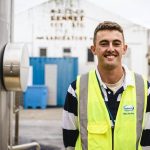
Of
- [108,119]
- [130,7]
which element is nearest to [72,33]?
[130,7]

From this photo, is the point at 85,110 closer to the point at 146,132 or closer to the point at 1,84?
the point at 146,132

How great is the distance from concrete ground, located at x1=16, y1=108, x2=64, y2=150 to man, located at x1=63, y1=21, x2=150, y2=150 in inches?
162

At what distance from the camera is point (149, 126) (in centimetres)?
178

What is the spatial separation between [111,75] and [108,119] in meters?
0.24

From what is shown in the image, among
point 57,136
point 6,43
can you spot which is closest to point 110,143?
point 6,43

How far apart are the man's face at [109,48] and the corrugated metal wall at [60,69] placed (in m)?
8.94

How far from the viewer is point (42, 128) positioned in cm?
754

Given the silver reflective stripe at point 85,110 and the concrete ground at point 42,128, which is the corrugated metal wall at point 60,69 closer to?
the concrete ground at point 42,128

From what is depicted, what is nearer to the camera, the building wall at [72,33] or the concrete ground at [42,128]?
the concrete ground at [42,128]

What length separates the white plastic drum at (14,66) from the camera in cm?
174

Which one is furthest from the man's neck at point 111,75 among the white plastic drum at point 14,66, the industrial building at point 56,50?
the industrial building at point 56,50

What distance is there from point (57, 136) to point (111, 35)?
205 inches

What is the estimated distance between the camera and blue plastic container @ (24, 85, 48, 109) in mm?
10266

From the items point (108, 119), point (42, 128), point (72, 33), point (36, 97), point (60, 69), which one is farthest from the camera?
point (72, 33)
